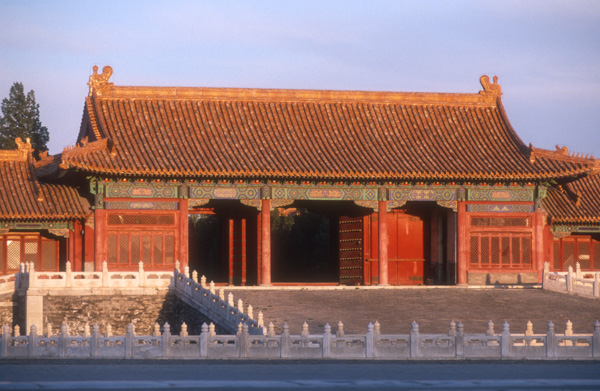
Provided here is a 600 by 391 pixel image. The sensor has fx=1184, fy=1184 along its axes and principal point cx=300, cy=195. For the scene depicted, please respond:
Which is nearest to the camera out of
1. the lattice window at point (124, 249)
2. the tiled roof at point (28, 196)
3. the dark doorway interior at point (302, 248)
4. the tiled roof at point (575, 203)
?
the lattice window at point (124, 249)

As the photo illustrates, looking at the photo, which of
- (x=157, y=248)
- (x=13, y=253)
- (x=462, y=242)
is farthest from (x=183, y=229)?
(x=462, y=242)

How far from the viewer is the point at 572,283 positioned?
38375 millimetres

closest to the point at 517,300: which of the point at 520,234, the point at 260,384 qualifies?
the point at 520,234

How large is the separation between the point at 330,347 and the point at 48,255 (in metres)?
17.9

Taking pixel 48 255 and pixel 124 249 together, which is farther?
pixel 48 255

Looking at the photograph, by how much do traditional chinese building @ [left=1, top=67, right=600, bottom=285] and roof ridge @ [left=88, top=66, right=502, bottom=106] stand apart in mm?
51

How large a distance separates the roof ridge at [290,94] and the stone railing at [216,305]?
9.45m

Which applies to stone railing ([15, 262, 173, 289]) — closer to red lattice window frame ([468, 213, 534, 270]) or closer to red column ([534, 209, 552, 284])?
red lattice window frame ([468, 213, 534, 270])

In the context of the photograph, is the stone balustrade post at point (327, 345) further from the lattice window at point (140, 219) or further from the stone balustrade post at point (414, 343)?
the lattice window at point (140, 219)

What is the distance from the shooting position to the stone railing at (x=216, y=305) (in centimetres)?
3035

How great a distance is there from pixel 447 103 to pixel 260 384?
26.2 meters

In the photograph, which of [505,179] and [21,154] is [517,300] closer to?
[505,179]

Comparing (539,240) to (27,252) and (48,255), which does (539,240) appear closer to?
(48,255)

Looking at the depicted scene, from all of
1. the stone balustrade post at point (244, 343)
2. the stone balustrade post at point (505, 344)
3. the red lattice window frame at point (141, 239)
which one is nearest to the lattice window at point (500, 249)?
the red lattice window frame at point (141, 239)
